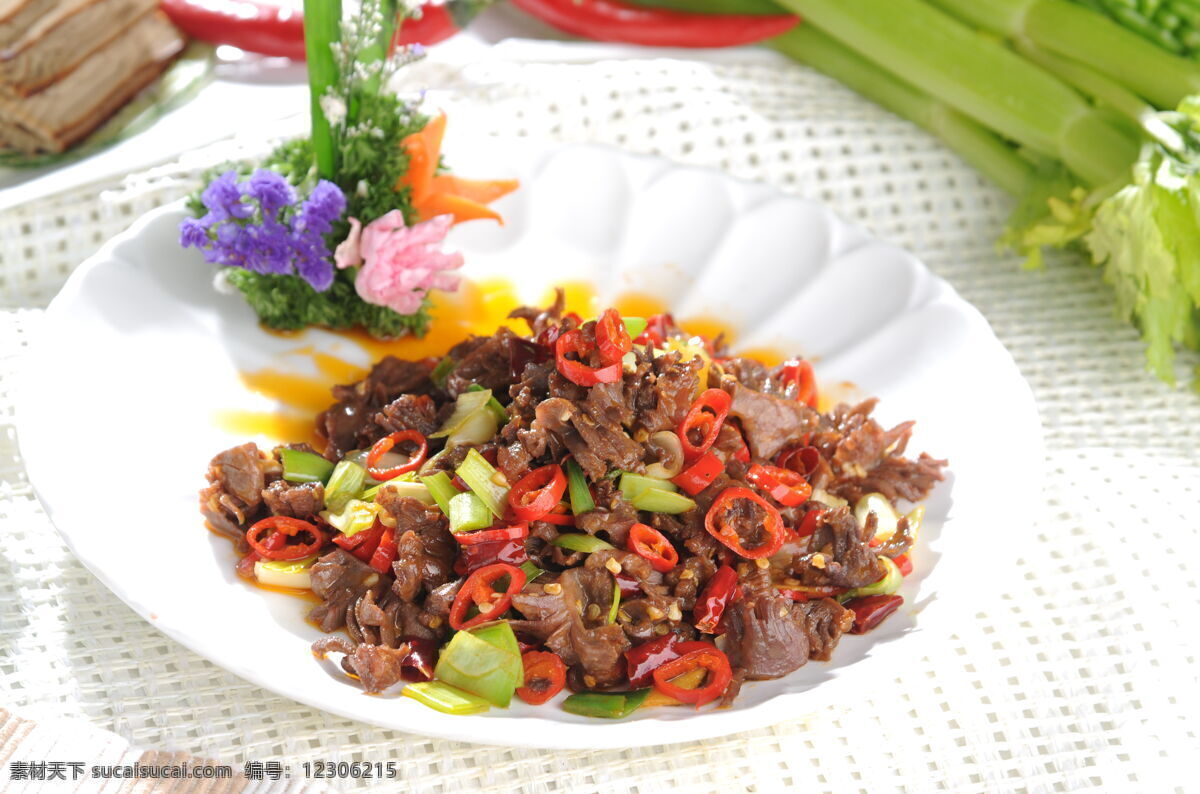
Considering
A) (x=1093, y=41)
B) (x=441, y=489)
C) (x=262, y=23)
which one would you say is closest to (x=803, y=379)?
(x=441, y=489)

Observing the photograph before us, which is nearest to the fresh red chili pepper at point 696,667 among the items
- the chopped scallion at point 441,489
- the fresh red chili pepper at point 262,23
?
the chopped scallion at point 441,489

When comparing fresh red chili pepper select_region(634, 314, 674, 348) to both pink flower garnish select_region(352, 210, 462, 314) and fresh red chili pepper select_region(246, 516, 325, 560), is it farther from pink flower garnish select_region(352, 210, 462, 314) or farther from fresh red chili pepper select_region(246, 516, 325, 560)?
fresh red chili pepper select_region(246, 516, 325, 560)

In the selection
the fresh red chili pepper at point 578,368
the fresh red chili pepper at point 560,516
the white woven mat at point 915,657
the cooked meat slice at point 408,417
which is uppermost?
the fresh red chili pepper at point 578,368

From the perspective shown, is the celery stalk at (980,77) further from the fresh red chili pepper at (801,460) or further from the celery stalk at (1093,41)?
the fresh red chili pepper at (801,460)

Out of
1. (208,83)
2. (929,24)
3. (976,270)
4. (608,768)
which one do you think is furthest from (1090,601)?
(208,83)

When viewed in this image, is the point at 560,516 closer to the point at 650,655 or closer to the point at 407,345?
the point at 650,655

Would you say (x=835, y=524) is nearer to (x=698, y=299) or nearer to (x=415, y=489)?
(x=415, y=489)
